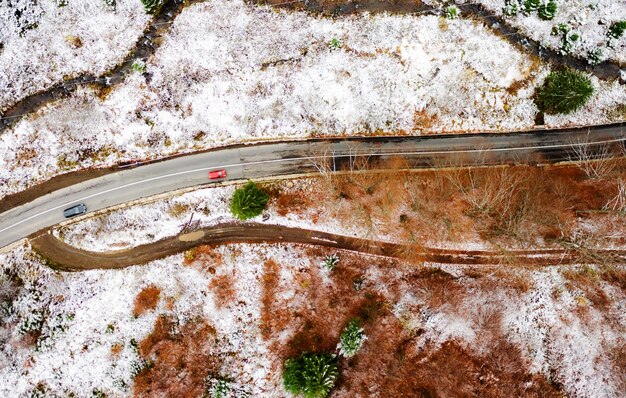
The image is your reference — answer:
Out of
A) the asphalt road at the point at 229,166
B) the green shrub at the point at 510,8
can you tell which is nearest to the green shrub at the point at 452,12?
the green shrub at the point at 510,8

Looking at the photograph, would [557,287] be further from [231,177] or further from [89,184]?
[89,184]

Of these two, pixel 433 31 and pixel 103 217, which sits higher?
A: pixel 433 31

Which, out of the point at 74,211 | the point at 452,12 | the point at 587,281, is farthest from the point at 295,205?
the point at 587,281

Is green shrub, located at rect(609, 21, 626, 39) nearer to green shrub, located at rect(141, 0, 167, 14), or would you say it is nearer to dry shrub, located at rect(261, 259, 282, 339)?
dry shrub, located at rect(261, 259, 282, 339)

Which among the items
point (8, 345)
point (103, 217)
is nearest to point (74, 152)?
point (103, 217)

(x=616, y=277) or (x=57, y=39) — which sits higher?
(x=57, y=39)

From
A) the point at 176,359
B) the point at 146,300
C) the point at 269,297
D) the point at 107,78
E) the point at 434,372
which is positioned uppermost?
the point at 107,78

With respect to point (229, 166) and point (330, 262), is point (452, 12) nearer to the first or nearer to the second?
point (229, 166)

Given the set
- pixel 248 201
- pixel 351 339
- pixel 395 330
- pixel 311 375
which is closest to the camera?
pixel 311 375
